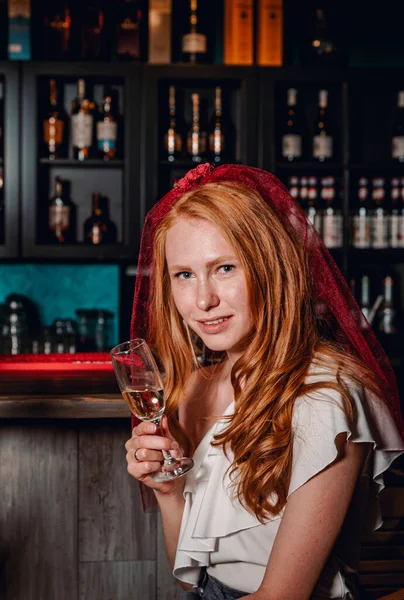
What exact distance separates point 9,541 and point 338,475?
1001 millimetres

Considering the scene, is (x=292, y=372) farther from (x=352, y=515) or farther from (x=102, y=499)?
(x=102, y=499)

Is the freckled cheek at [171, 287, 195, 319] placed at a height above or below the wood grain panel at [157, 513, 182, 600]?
above

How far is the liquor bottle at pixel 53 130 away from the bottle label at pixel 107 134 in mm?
182

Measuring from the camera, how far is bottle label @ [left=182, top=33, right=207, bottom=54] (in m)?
3.21

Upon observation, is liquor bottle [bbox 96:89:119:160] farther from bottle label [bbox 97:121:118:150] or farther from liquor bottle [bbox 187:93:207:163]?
liquor bottle [bbox 187:93:207:163]

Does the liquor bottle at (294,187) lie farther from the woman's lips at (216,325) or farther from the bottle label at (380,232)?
the woman's lips at (216,325)

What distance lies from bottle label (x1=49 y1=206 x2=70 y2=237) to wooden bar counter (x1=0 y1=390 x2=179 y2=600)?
5.33 feet

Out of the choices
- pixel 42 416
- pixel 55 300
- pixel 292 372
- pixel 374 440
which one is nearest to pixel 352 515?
pixel 374 440

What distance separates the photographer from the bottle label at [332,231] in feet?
10.6

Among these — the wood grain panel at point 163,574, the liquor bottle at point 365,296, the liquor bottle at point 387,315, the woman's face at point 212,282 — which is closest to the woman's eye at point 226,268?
the woman's face at point 212,282

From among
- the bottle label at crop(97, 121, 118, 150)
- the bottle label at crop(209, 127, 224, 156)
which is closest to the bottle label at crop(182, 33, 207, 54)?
the bottle label at crop(209, 127, 224, 156)

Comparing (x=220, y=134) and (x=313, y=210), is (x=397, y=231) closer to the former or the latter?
(x=313, y=210)

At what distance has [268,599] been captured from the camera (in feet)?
3.36

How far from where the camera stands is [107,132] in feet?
10.3
